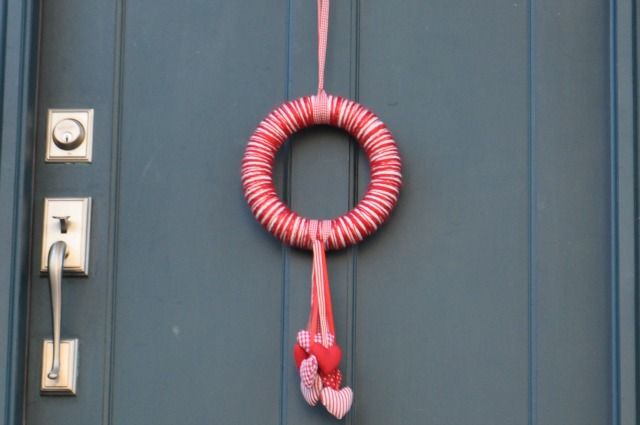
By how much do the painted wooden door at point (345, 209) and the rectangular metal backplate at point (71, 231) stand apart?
1cm

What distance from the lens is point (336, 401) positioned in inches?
63.7

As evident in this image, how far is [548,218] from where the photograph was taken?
1.72 m

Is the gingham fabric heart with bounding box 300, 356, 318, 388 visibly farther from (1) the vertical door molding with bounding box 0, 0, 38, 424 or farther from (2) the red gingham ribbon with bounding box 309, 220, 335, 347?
(1) the vertical door molding with bounding box 0, 0, 38, 424

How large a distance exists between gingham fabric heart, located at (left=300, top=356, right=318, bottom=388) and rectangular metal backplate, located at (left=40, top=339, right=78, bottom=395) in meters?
0.36

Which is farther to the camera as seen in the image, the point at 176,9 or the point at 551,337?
the point at 176,9

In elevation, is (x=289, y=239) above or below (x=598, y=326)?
above

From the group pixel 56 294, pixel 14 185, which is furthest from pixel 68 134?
pixel 56 294

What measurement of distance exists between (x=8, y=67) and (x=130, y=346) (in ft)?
1.51

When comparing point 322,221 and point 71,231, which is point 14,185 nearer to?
point 71,231

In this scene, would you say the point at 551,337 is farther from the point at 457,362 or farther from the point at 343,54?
the point at 343,54

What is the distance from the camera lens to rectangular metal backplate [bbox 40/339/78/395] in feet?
5.60

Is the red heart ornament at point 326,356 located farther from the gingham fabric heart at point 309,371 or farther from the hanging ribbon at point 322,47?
the hanging ribbon at point 322,47

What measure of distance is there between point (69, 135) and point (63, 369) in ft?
1.17

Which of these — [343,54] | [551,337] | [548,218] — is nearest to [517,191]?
[548,218]
